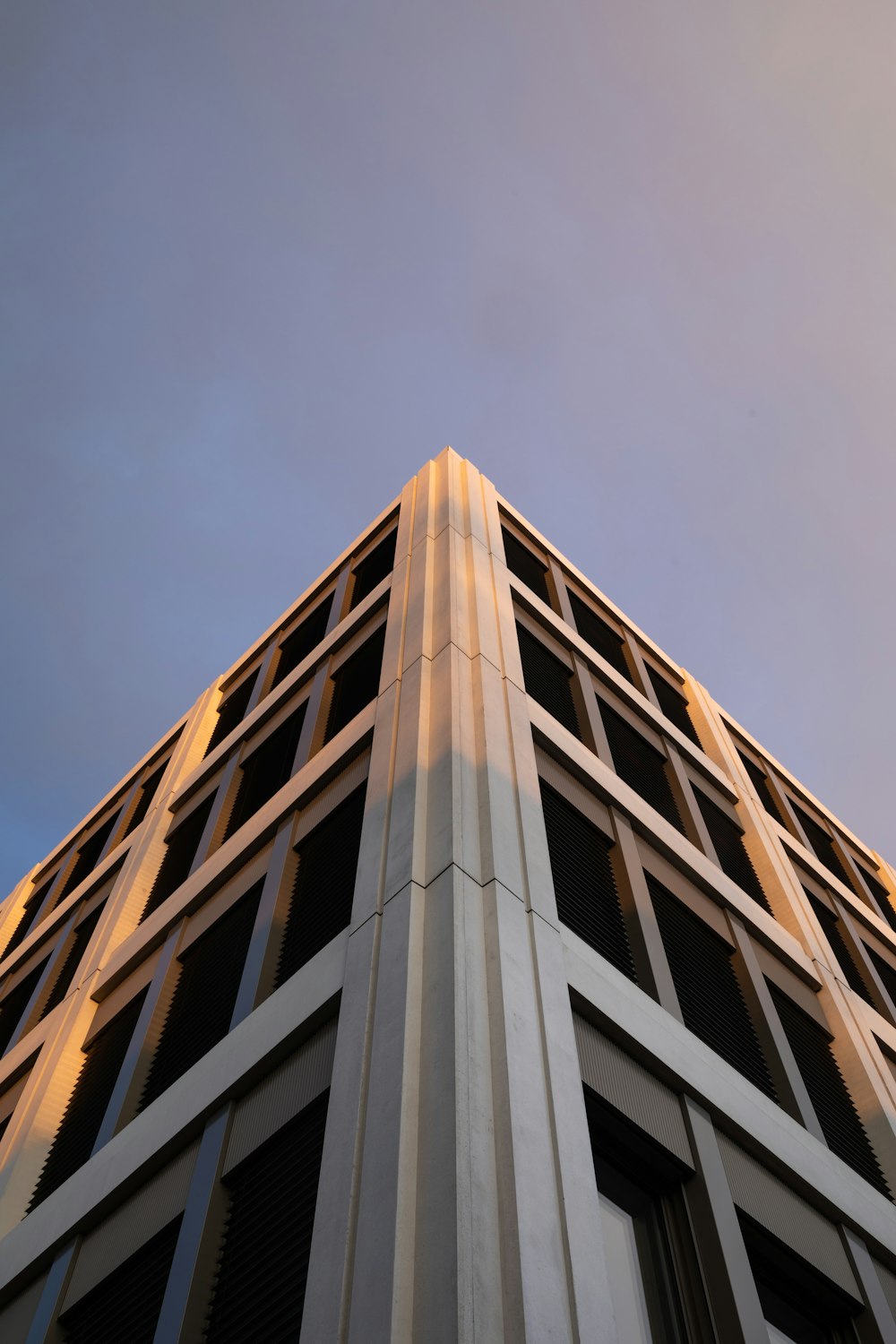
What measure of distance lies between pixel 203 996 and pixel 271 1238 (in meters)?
4.59

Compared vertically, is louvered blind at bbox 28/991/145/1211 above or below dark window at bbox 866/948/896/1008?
below

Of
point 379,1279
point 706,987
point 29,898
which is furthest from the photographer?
point 29,898

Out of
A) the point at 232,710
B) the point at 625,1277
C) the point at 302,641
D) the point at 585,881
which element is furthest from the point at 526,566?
the point at 625,1277

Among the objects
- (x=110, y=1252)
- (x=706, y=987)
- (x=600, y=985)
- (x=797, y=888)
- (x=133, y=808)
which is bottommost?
(x=110, y=1252)

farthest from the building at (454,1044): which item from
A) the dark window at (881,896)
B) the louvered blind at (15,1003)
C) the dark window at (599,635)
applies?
the dark window at (881,896)

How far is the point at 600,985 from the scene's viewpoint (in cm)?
1017

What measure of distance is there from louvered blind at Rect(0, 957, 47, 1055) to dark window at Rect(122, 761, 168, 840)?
3460 millimetres

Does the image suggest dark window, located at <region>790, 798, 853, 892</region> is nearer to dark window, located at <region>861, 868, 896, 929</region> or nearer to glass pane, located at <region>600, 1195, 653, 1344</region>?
dark window, located at <region>861, 868, 896, 929</region>

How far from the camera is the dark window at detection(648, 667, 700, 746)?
72.7 ft

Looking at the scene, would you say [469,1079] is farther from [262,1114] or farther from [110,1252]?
[110,1252]

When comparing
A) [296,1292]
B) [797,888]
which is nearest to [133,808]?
[797,888]

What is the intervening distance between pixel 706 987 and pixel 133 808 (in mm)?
14344

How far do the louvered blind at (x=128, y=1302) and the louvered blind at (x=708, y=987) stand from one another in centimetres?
544

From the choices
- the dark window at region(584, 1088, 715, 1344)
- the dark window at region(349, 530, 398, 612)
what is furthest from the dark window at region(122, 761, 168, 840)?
the dark window at region(584, 1088, 715, 1344)
